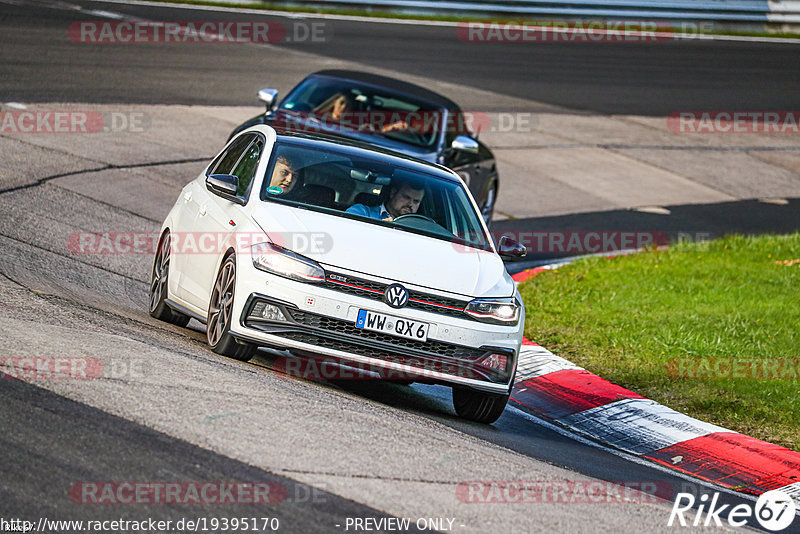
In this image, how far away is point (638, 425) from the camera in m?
8.61

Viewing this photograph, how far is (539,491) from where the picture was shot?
234 inches

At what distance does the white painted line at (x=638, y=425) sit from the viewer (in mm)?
8320

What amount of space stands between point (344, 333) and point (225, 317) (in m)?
0.86

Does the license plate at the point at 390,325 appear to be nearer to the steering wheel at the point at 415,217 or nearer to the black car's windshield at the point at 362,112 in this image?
the steering wheel at the point at 415,217

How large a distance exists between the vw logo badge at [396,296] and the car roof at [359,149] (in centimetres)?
172

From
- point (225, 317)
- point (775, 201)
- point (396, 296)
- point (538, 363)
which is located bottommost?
point (775, 201)

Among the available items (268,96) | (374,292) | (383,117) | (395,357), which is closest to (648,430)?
(395,357)

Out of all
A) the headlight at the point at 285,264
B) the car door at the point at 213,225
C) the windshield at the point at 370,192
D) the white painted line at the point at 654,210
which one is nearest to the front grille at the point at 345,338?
the headlight at the point at 285,264

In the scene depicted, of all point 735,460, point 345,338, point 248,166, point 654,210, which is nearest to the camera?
point 345,338

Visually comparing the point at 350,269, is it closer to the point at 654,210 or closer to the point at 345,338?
the point at 345,338

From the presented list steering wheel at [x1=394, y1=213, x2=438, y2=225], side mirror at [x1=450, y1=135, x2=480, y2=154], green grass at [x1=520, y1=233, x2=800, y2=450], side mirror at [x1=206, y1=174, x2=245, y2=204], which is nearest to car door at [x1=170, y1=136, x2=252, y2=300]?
side mirror at [x1=206, y1=174, x2=245, y2=204]

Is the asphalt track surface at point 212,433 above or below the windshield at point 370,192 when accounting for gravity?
below

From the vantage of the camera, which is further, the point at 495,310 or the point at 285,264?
the point at 495,310

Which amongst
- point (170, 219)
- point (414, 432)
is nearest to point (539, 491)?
point (414, 432)
